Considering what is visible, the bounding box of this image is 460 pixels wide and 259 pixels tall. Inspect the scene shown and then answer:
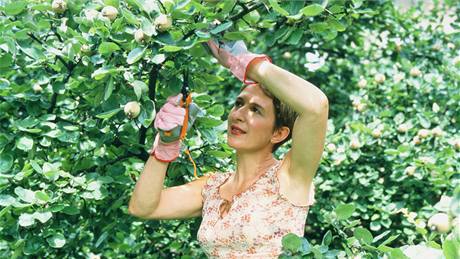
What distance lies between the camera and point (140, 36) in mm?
1880

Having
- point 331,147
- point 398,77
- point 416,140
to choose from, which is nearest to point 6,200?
point 331,147

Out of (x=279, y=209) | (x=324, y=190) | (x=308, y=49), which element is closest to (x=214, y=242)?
(x=279, y=209)

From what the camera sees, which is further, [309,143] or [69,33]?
[69,33]

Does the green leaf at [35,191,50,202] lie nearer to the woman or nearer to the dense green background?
the dense green background

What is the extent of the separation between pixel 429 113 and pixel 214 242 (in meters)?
1.68

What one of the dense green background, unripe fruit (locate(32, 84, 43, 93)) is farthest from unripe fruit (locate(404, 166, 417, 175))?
unripe fruit (locate(32, 84, 43, 93))

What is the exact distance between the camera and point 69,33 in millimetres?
2197

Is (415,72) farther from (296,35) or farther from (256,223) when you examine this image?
(256,223)

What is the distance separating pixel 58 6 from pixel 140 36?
16.2 inches

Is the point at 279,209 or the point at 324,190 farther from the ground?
the point at 279,209

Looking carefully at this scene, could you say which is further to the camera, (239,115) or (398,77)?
(398,77)

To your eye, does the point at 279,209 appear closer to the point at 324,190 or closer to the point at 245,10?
the point at 245,10

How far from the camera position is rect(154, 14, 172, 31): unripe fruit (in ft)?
6.11

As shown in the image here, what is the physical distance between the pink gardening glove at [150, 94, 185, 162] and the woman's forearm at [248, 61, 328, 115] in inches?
10.0
